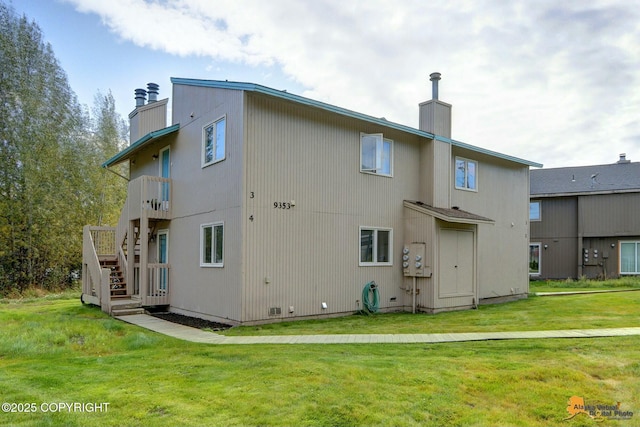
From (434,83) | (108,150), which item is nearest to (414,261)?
(434,83)

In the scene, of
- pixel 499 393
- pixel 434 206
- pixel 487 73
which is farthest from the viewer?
pixel 487 73

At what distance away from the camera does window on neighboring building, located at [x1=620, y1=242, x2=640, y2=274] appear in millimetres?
20797

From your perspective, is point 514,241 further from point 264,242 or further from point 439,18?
point 264,242

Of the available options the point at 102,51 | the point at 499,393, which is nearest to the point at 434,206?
the point at 499,393

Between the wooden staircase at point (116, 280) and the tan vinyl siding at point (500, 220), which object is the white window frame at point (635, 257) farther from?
the wooden staircase at point (116, 280)

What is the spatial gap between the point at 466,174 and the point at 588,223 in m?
11.5

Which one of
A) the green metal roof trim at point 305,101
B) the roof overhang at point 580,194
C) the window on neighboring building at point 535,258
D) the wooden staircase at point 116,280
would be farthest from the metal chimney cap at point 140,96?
the window on neighboring building at point 535,258

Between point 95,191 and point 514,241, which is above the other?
point 95,191

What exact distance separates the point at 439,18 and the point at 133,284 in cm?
1111

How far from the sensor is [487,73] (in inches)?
534

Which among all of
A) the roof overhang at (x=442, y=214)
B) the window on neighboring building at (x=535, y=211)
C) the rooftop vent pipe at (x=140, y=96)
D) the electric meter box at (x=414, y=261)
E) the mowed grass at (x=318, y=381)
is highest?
the rooftop vent pipe at (x=140, y=96)

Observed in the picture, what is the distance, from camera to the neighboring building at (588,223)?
20.9 meters

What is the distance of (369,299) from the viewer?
11117 mm

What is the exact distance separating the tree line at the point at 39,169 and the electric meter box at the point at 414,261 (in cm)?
1642
